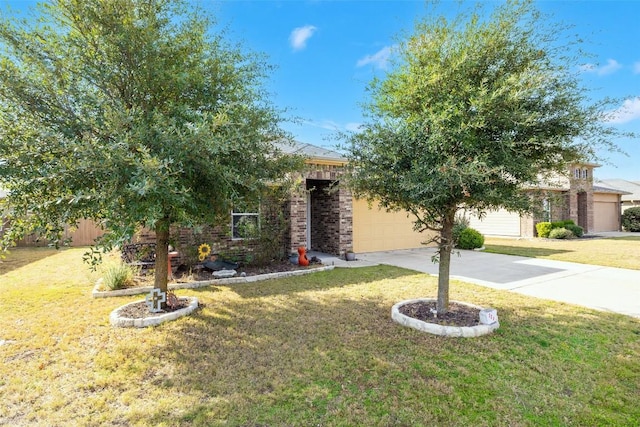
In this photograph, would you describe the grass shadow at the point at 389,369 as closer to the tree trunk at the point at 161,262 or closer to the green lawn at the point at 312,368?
the green lawn at the point at 312,368

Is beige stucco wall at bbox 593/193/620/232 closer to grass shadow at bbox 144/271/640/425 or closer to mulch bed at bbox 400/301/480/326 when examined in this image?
grass shadow at bbox 144/271/640/425

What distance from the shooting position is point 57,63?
14.6 ft

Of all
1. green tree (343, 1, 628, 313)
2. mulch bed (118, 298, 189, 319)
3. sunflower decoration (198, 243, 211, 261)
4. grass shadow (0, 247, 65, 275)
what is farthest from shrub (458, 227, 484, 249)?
grass shadow (0, 247, 65, 275)

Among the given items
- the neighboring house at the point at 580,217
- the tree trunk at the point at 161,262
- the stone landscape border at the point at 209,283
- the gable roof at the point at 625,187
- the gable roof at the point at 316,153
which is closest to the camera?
the tree trunk at the point at 161,262

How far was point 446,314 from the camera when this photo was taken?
5.21 metres

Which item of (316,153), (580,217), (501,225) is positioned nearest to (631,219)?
(580,217)

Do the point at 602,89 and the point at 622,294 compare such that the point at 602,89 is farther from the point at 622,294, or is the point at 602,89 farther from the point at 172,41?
the point at 172,41

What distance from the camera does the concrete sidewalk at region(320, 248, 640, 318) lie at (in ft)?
21.3

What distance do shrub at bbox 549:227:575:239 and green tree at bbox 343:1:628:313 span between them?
54.8 feet

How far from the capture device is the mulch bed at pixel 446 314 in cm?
495

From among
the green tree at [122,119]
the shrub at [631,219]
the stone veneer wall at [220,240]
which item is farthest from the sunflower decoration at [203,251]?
the shrub at [631,219]

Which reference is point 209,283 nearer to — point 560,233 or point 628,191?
point 560,233

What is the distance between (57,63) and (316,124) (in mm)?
4031

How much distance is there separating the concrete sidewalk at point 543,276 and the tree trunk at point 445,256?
292 cm
